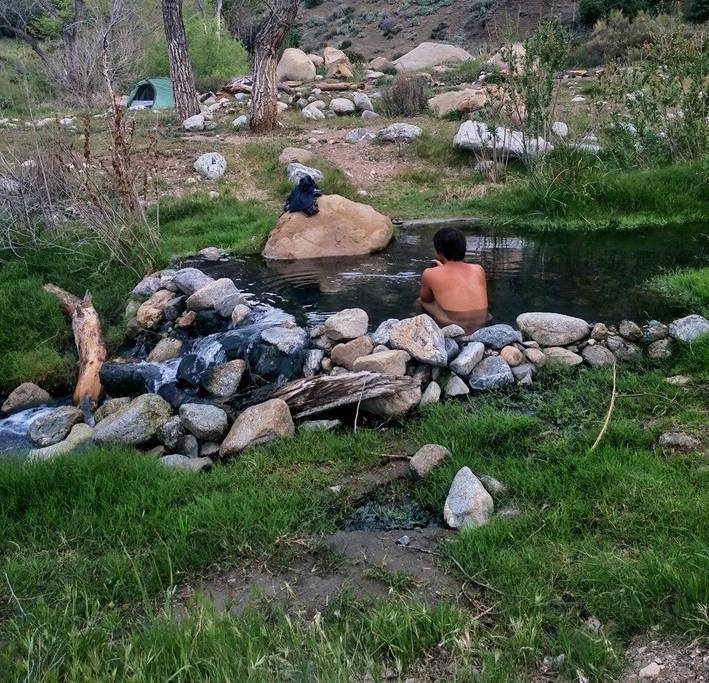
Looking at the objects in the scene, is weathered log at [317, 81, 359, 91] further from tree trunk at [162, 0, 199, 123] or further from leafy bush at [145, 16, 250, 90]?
tree trunk at [162, 0, 199, 123]

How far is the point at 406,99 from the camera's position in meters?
14.6

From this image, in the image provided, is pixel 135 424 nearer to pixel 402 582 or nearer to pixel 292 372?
pixel 292 372

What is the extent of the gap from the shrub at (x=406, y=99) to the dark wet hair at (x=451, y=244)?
382 inches

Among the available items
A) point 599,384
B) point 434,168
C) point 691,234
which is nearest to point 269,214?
point 434,168

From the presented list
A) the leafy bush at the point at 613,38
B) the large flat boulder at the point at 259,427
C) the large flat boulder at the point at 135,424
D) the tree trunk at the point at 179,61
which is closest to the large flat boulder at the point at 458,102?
the tree trunk at the point at 179,61

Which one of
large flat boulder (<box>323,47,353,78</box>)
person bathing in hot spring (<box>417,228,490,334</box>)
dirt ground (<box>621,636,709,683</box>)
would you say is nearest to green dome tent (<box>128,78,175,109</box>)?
large flat boulder (<box>323,47,353,78</box>)

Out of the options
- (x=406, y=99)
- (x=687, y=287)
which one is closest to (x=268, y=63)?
(x=406, y=99)

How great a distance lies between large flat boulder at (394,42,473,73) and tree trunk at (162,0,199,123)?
1145 centimetres

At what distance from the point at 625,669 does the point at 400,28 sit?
40169mm

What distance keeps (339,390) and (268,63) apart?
36.0 ft

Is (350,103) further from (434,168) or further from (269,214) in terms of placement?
(269,214)

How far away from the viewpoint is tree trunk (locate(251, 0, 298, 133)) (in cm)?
1334

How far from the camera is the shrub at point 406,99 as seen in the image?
1462 centimetres

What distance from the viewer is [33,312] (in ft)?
21.7
